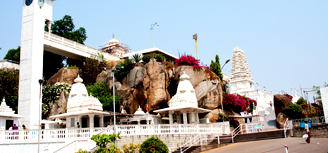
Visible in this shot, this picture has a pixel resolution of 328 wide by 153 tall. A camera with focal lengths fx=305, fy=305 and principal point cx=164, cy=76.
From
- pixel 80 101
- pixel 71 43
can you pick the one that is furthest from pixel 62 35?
pixel 80 101

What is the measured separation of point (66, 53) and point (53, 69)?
995 cm

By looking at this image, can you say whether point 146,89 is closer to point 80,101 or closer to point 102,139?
point 80,101

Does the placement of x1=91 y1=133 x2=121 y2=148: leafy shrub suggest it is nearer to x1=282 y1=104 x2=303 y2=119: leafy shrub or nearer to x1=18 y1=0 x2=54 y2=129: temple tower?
x1=18 y1=0 x2=54 y2=129: temple tower

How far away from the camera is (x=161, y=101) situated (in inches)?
1421

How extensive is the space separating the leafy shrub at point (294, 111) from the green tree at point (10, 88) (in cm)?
3169

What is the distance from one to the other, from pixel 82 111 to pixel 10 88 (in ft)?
54.2

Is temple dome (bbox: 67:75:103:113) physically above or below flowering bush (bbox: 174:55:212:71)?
below

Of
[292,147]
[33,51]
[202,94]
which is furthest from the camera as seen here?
[202,94]

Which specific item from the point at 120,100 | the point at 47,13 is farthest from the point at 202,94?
the point at 47,13

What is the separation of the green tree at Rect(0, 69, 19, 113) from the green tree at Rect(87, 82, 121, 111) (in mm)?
9069

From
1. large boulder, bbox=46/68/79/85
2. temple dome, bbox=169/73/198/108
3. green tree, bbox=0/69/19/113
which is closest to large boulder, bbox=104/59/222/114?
temple dome, bbox=169/73/198/108

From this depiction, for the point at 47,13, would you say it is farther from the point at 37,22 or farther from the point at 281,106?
the point at 281,106

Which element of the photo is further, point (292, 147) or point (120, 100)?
point (120, 100)

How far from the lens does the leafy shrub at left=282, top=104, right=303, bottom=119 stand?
33.3m
